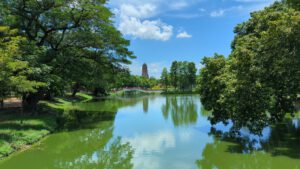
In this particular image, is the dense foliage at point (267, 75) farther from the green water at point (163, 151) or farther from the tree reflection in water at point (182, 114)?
the tree reflection in water at point (182, 114)

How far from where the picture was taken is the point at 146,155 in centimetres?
1205

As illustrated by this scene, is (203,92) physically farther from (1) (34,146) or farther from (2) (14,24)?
(2) (14,24)

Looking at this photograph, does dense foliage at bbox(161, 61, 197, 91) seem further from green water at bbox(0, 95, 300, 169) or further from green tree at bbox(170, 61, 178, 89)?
green water at bbox(0, 95, 300, 169)

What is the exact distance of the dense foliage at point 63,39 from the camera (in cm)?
1955

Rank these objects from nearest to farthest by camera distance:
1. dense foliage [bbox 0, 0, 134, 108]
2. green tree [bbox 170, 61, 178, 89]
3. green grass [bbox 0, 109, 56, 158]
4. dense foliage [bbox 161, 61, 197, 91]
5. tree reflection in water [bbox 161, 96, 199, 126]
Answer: green grass [bbox 0, 109, 56, 158] → dense foliage [bbox 0, 0, 134, 108] → tree reflection in water [bbox 161, 96, 199, 126] → dense foliage [bbox 161, 61, 197, 91] → green tree [bbox 170, 61, 178, 89]

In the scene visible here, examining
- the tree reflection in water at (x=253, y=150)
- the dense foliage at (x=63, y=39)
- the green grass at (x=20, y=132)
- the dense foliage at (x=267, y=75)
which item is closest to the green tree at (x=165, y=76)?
the dense foliage at (x=63, y=39)

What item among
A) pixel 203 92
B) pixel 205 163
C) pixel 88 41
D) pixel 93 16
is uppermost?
pixel 93 16

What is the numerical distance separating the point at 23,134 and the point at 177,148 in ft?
24.2

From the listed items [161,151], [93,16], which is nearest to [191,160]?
[161,151]

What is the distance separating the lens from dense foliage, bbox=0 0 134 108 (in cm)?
1955

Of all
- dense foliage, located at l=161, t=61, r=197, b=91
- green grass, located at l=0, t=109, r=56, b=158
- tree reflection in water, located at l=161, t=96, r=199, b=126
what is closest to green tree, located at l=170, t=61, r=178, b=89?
dense foliage, located at l=161, t=61, r=197, b=91

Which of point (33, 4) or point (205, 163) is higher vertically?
point (33, 4)

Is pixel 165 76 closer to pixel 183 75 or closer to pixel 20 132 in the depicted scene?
pixel 183 75

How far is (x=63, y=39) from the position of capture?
23641mm
